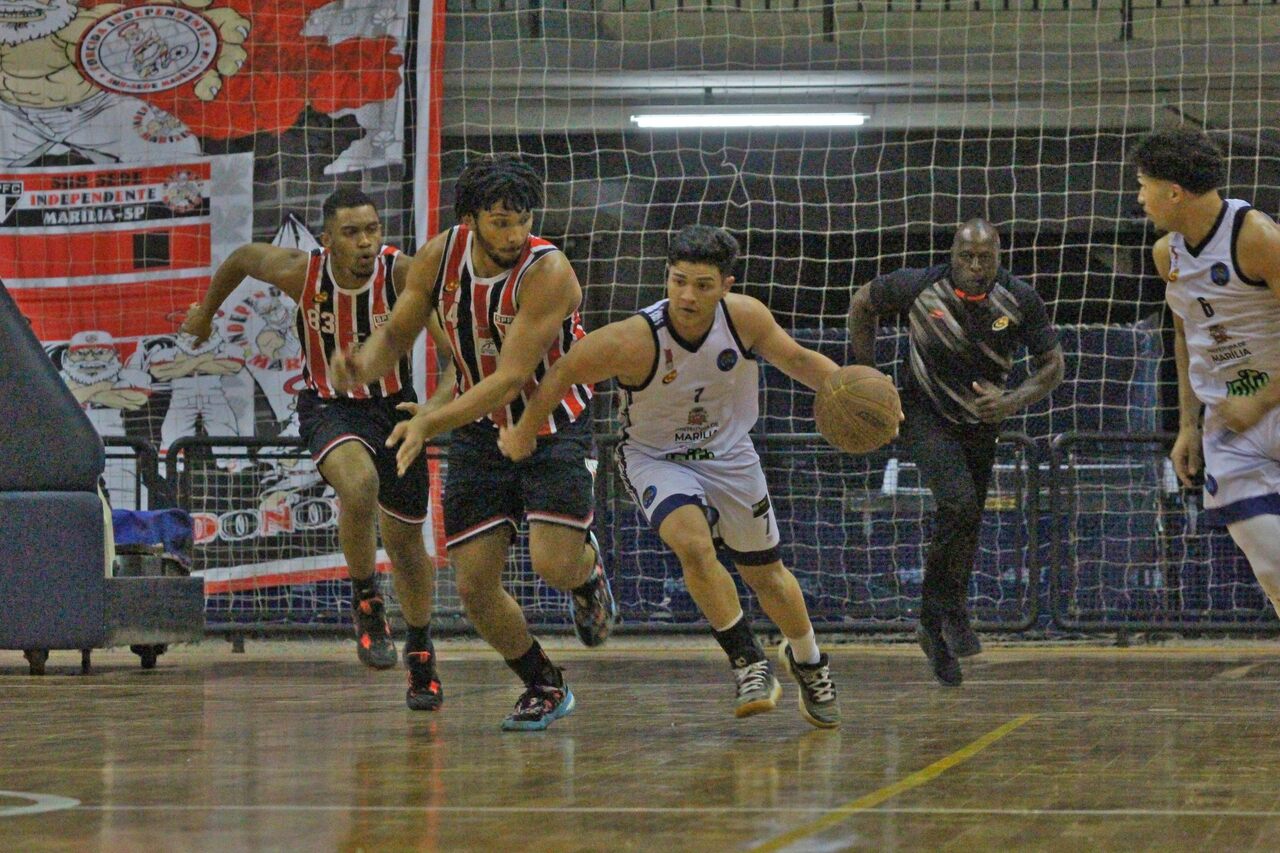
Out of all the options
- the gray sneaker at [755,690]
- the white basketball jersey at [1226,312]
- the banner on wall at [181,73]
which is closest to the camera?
the white basketball jersey at [1226,312]

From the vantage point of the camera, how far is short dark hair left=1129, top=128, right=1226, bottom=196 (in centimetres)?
570

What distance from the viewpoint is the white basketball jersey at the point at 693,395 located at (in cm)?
655

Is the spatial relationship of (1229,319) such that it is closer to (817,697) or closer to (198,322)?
(817,697)

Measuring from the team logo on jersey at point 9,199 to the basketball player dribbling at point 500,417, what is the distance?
6.74 meters

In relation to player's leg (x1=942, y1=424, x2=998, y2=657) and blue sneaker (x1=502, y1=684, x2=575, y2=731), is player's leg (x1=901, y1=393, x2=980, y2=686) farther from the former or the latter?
blue sneaker (x1=502, y1=684, x2=575, y2=731)

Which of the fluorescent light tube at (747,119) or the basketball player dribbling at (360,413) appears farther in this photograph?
the fluorescent light tube at (747,119)

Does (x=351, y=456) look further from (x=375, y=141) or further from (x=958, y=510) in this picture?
(x=375, y=141)

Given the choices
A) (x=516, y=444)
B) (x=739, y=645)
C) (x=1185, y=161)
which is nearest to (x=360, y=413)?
(x=516, y=444)

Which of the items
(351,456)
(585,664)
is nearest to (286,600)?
(585,664)

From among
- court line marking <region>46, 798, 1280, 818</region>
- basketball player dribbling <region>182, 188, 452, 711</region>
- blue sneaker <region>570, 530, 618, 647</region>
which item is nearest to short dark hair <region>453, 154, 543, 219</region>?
basketball player dribbling <region>182, 188, 452, 711</region>

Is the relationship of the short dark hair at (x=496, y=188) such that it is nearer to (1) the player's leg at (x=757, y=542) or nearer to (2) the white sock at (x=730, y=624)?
(1) the player's leg at (x=757, y=542)

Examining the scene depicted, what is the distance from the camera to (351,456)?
25.1 feet

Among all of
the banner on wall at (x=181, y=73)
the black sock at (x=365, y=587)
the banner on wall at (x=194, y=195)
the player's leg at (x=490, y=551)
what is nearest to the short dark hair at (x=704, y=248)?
the player's leg at (x=490, y=551)

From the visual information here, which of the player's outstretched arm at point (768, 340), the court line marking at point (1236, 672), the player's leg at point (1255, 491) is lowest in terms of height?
the court line marking at point (1236, 672)
